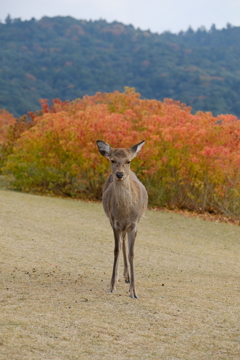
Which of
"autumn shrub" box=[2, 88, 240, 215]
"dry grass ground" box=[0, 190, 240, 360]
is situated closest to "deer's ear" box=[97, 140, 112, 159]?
"dry grass ground" box=[0, 190, 240, 360]

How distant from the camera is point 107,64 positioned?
88625 millimetres

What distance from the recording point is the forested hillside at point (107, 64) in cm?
6844

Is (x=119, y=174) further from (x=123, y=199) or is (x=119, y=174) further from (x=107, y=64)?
(x=107, y=64)

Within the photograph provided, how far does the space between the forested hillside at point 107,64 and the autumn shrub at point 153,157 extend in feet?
146

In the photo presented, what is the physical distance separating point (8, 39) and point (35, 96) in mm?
36811

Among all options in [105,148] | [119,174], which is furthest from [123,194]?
[105,148]

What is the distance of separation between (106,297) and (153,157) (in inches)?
418

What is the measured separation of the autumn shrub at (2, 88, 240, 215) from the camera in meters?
15.0

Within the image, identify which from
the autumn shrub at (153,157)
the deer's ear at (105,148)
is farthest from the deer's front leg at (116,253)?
the autumn shrub at (153,157)

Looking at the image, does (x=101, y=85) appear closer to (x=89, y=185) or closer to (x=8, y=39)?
(x=8, y=39)

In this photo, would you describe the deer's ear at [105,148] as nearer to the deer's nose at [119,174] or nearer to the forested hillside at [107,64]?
the deer's nose at [119,174]

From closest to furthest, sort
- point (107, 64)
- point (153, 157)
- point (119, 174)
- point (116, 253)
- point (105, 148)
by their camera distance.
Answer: point (119, 174) < point (105, 148) < point (116, 253) < point (153, 157) < point (107, 64)

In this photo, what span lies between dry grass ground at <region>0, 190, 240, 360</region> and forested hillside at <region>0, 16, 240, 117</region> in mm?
51609

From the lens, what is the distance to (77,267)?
7.00m
